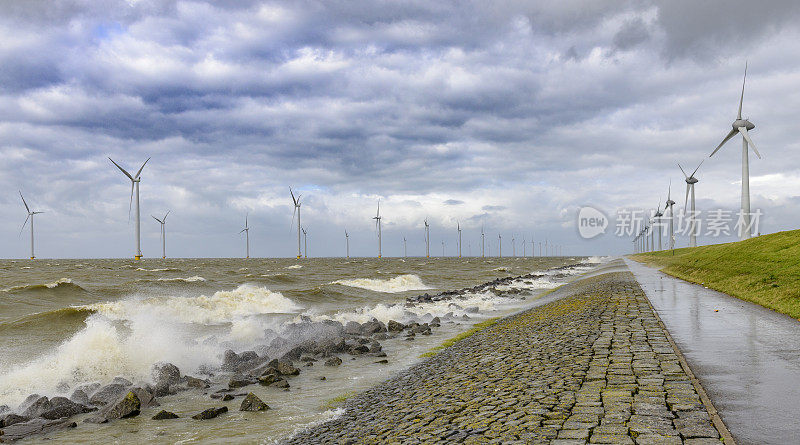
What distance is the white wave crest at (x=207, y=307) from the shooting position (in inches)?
1230

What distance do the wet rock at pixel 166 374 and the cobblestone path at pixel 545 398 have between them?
21.7 ft

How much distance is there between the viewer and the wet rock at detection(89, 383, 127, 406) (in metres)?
14.3

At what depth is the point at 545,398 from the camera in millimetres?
9695

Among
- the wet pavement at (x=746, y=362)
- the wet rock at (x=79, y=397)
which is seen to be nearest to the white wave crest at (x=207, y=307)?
the wet rock at (x=79, y=397)

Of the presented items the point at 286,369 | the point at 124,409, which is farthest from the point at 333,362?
the point at 124,409

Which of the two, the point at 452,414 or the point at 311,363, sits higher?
the point at 452,414

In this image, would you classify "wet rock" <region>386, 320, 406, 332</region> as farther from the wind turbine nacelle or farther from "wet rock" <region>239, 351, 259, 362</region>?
the wind turbine nacelle

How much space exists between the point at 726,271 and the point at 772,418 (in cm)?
3146

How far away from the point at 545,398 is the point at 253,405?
293 inches

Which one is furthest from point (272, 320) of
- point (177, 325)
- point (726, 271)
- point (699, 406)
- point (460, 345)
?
point (726, 271)

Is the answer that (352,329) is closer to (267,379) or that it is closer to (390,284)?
(267,379)

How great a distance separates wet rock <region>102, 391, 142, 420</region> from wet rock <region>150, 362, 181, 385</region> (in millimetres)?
2400

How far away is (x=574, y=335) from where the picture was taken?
1675 centimetres

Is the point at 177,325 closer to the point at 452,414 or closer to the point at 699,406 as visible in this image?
the point at 452,414
